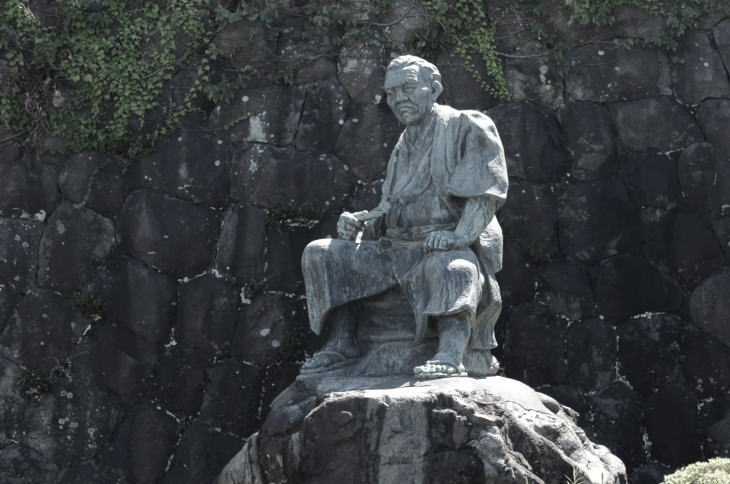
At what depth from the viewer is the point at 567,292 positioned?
10656 mm

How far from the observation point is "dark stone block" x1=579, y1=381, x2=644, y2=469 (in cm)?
1041

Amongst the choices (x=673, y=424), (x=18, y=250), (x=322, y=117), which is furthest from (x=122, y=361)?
(x=673, y=424)

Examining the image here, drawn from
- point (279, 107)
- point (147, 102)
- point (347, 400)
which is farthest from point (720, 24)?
point (347, 400)

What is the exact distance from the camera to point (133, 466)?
33.5 feet

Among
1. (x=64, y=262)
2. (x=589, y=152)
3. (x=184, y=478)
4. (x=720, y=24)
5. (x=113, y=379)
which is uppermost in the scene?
(x=720, y=24)

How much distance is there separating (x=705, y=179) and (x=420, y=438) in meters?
3.82

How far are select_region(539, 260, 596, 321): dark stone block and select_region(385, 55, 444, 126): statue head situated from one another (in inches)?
80.9

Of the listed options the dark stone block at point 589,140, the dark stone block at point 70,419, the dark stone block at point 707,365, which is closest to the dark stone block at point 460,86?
the dark stone block at point 589,140

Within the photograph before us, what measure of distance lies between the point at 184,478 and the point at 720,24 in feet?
15.6

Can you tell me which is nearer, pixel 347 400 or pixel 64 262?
pixel 347 400

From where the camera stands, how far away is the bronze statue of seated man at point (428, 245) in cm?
845

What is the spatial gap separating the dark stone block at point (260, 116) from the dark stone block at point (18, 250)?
54.9 inches

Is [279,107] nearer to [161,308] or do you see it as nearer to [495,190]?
[161,308]

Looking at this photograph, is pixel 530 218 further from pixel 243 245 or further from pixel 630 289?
pixel 243 245
